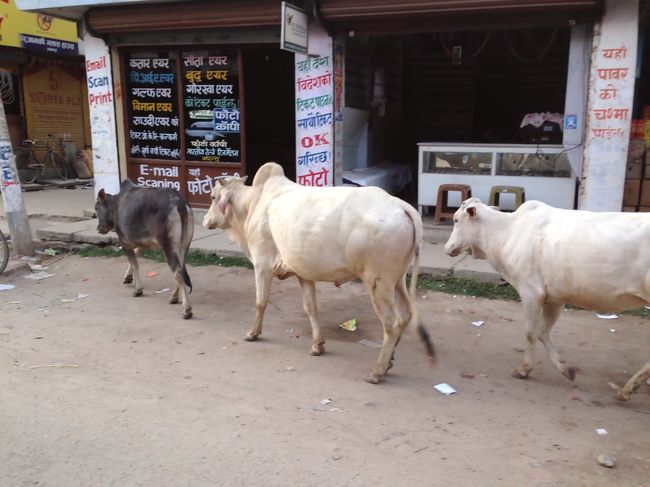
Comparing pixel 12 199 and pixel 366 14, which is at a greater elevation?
pixel 366 14

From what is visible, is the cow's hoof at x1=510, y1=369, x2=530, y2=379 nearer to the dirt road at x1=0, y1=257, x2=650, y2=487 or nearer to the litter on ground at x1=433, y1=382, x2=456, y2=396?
the dirt road at x1=0, y1=257, x2=650, y2=487

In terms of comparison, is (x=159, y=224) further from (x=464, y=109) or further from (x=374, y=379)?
(x=464, y=109)

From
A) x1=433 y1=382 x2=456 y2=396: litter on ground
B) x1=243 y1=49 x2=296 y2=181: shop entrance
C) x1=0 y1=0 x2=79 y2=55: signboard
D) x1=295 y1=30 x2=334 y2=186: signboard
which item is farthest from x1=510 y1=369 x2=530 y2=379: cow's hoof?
x1=0 y1=0 x2=79 y2=55: signboard

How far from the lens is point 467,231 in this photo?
15.2 ft

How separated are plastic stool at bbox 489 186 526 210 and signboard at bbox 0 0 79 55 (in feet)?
35.3

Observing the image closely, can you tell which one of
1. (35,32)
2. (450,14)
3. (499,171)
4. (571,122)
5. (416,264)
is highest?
(35,32)

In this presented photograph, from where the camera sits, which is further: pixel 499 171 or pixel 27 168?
pixel 27 168

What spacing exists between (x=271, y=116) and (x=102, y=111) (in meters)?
4.66

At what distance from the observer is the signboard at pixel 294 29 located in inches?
302

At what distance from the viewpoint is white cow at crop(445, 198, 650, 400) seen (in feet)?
12.5

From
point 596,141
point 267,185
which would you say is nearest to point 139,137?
point 267,185

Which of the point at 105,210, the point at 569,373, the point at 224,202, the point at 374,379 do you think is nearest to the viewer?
the point at 569,373

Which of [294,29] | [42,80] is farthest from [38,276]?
[42,80]

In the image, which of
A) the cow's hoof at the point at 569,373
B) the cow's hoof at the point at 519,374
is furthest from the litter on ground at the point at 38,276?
the cow's hoof at the point at 569,373
